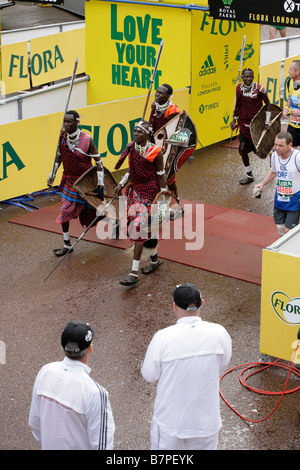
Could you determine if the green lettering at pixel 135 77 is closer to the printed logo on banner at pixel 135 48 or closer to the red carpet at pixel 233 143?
the printed logo on banner at pixel 135 48

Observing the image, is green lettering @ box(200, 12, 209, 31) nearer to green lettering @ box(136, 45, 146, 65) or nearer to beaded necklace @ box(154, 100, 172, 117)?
green lettering @ box(136, 45, 146, 65)

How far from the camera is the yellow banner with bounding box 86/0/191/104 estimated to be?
43.6 ft

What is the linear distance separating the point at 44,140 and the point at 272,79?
611 cm

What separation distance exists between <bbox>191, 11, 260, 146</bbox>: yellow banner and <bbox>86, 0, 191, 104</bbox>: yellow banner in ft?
0.88

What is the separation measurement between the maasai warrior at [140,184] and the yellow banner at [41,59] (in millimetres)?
8388

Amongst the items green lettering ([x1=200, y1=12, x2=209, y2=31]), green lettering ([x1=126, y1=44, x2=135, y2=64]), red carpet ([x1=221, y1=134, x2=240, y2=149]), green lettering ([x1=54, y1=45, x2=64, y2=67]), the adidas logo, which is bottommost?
red carpet ([x1=221, y1=134, x2=240, y2=149])

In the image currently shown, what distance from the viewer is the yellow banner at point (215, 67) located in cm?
1344

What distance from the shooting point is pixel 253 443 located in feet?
19.3

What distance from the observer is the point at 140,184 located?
350 inches

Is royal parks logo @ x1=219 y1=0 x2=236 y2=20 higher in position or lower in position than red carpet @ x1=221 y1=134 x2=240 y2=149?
higher

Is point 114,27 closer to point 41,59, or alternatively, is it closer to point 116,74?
point 116,74

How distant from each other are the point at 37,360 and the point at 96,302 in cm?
140

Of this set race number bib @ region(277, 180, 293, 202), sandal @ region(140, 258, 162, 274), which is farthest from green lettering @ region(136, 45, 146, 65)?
race number bib @ region(277, 180, 293, 202)

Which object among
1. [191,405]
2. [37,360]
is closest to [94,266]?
[37,360]
